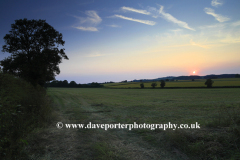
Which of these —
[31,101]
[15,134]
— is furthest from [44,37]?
[15,134]

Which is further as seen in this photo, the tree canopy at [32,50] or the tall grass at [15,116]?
the tree canopy at [32,50]

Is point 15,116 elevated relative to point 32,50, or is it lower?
lower

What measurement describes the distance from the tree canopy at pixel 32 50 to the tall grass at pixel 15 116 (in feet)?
36.3

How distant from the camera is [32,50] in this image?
21203 millimetres

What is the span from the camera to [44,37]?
2150 centimetres

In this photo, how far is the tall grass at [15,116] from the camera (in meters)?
4.62

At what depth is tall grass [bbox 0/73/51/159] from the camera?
15.2 ft

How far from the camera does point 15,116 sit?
6398 millimetres

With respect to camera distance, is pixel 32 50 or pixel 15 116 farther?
pixel 32 50

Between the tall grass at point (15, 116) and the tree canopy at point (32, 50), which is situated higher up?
the tree canopy at point (32, 50)

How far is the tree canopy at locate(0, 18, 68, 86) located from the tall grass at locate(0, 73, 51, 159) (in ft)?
36.3

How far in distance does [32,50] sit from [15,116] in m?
18.3

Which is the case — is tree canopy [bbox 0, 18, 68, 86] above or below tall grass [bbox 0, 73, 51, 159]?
above

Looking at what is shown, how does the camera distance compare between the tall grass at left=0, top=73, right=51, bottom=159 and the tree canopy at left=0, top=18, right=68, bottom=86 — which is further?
the tree canopy at left=0, top=18, right=68, bottom=86
